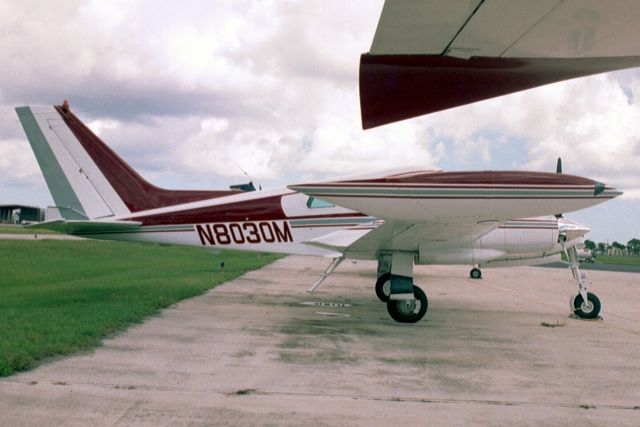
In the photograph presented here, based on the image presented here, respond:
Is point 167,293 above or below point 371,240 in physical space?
below

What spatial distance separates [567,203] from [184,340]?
4868 mm

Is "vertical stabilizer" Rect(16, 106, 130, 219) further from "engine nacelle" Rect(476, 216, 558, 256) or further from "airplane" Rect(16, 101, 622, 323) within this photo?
"engine nacelle" Rect(476, 216, 558, 256)

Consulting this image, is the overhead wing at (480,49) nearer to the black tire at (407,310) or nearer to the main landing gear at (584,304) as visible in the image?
the black tire at (407,310)

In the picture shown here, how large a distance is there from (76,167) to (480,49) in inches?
351

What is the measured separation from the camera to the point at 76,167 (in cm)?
1023

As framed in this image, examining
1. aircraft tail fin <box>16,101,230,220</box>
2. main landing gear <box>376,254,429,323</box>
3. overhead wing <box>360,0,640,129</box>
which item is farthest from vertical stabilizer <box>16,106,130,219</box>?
overhead wing <box>360,0,640,129</box>

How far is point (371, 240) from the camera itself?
9.27m

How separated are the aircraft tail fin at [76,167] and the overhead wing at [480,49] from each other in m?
8.08

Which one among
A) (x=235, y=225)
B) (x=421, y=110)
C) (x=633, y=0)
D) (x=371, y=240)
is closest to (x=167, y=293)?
(x=235, y=225)

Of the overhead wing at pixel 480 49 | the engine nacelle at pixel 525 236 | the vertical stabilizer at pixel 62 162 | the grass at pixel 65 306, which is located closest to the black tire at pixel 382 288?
the engine nacelle at pixel 525 236

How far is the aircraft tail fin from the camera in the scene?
33.1 feet

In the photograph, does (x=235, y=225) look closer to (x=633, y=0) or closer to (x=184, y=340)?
(x=184, y=340)

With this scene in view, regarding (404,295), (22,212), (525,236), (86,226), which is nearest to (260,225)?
(86,226)

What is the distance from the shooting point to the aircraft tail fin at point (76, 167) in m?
10.1
